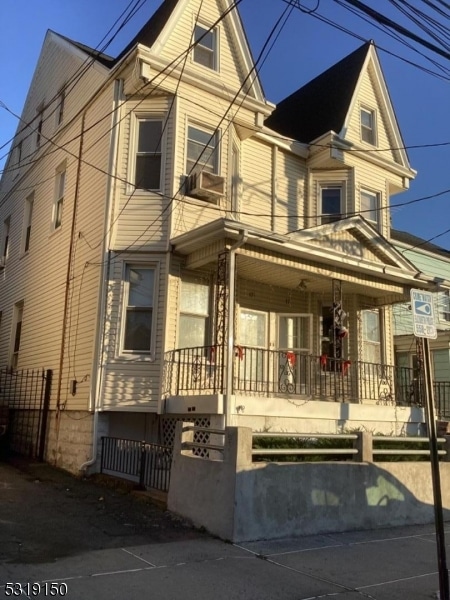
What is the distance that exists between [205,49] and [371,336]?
830 cm

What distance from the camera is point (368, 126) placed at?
1672 centimetres

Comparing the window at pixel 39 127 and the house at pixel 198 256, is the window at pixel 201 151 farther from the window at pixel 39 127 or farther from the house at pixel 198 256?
the window at pixel 39 127

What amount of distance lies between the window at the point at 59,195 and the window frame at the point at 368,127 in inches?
334

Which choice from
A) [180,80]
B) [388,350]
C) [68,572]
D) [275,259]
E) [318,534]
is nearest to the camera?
[68,572]

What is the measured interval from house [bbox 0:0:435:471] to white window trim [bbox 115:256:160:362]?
1.5 inches

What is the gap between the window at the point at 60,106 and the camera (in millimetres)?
15641

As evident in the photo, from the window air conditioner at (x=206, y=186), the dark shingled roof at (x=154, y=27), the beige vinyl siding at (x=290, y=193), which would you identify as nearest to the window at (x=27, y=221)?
the dark shingled roof at (x=154, y=27)

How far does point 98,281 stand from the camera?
11.6m

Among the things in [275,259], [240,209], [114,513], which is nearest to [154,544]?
[114,513]

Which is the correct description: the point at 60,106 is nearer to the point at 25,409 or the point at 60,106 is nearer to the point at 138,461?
the point at 25,409

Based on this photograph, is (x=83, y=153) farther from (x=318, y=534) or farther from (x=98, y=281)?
(x=318, y=534)

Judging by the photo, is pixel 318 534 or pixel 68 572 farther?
pixel 318 534

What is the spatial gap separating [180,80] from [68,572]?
400 inches

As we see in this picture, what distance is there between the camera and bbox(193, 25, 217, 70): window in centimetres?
1326
